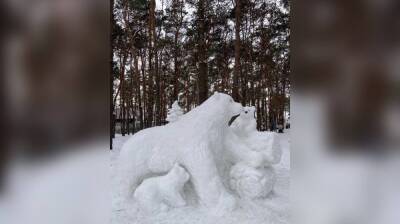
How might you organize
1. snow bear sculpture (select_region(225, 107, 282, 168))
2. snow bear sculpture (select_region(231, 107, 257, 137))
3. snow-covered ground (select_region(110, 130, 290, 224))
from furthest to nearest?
snow bear sculpture (select_region(231, 107, 257, 137)) < snow bear sculpture (select_region(225, 107, 282, 168)) < snow-covered ground (select_region(110, 130, 290, 224))

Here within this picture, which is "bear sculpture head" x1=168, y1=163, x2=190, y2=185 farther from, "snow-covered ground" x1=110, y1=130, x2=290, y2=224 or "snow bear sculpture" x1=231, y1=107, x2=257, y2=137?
"snow bear sculpture" x1=231, y1=107, x2=257, y2=137

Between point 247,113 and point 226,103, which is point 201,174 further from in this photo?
point 247,113

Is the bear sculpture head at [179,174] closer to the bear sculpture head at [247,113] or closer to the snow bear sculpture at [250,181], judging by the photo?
the snow bear sculpture at [250,181]

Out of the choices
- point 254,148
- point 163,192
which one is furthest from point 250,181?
point 163,192

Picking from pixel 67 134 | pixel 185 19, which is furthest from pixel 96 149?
pixel 185 19

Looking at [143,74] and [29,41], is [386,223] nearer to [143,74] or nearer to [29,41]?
[29,41]

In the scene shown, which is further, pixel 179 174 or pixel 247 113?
pixel 247 113

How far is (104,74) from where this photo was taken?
1.36 ft

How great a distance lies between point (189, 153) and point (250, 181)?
0.30 meters

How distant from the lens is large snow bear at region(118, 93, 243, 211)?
1.29 meters

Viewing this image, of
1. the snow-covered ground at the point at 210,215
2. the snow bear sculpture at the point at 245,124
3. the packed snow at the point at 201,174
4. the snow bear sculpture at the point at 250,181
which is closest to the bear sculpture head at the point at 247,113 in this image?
the snow bear sculpture at the point at 245,124

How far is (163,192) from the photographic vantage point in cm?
127

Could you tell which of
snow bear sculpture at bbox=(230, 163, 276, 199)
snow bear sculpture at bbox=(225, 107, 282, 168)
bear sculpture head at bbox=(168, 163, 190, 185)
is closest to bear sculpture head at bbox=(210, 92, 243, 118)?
snow bear sculpture at bbox=(225, 107, 282, 168)

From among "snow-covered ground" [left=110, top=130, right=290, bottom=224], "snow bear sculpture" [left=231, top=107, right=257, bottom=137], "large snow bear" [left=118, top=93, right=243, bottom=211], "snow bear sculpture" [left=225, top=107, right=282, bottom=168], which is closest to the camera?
"snow-covered ground" [left=110, top=130, right=290, bottom=224]
